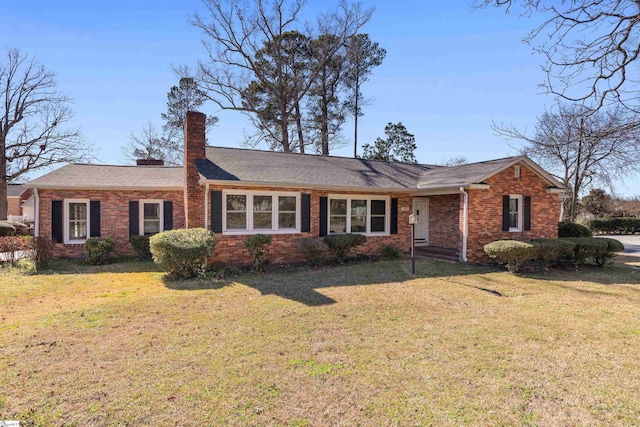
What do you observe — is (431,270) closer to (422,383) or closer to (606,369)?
(606,369)

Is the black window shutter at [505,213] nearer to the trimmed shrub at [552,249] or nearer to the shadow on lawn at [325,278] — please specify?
the trimmed shrub at [552,249]

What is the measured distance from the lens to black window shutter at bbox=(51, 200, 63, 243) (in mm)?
12320

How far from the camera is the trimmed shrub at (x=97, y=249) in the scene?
1157 cm

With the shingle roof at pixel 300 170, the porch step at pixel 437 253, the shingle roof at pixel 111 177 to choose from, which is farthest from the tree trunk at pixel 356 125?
the shingle roof at pixel 111 177

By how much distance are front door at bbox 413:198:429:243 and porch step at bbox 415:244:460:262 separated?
1.52 ft

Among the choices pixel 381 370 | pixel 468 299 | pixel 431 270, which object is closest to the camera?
pixel 381 370

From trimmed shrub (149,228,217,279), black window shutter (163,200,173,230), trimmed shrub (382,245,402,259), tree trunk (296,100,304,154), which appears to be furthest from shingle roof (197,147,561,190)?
tree trunk (296,100,304,154)

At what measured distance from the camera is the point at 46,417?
304 centimetres

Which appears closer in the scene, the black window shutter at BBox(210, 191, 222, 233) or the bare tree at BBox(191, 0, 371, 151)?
the black window shutter at BBox(210, 191, 222, 233)

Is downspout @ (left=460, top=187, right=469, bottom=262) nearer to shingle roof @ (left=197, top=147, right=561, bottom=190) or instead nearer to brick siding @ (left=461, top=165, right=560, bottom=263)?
brick siding @ (left=461, top=165, right=560, bottom=263)

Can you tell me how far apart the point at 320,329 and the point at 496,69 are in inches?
265

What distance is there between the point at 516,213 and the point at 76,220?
1625cm

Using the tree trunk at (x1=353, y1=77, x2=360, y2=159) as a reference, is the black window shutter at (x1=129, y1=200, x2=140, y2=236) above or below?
below

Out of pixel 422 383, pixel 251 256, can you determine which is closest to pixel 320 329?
pixel 422 383
